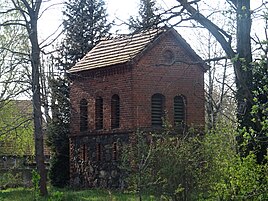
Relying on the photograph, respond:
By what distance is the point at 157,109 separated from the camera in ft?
92.3

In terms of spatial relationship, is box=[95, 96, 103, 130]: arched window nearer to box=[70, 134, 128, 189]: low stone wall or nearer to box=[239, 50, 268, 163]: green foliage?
box=[70, 134, 128, 189]: low stone wall

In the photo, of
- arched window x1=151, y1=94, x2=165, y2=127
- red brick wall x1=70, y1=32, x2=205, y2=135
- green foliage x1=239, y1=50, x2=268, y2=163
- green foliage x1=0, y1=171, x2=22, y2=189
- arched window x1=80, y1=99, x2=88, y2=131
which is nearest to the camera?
green foliage x1=239, y1=50, x2=268, y2=163

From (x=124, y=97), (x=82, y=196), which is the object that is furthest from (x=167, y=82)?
(x=82, y=196)

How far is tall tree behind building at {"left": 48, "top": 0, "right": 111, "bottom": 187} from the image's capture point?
32469 mm

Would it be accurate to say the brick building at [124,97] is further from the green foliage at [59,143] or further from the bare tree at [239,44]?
the bare tree at [239,44]

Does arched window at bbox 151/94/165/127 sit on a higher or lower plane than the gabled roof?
lower

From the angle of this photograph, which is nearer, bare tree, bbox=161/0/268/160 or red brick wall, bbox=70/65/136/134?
bare tree, bbox=161/0/268/160

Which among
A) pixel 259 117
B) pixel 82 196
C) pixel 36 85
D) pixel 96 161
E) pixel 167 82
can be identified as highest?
pixel 167 82

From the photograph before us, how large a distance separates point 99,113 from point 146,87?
Answer: 3092 mm

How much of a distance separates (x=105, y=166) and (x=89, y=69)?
14.6 feet

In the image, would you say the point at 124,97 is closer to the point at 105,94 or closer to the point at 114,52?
the point at 105,94

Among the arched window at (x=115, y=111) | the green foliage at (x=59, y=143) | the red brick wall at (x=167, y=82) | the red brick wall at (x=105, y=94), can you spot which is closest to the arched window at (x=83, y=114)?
the red brick wall at (x=105, y=94)

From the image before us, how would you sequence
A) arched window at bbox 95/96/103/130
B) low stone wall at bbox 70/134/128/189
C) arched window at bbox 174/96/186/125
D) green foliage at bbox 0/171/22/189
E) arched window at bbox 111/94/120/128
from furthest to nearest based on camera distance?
1. green foliage at bbox 0/171/22/189
2. arched window at bbox 95/96/103/130
3. arched window at bbox 174/96/186/125
4. arched window at bbox 111/94/120/128
5. low stone wall at bbox 70/134/128/189

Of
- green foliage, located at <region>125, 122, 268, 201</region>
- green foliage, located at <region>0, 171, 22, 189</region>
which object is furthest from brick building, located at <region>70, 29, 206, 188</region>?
green foliage, located at <region>125, 122, 268, 201</region>
